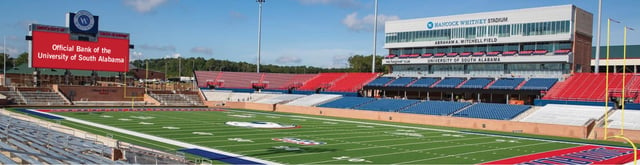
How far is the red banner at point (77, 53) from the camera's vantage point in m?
46.1

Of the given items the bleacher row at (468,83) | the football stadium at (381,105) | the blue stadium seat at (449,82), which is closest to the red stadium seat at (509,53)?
the football stadium at (381,105)

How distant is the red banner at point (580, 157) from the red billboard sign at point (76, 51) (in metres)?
40.0

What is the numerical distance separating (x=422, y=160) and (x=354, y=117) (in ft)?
84.7

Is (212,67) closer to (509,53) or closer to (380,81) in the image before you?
(380,81)

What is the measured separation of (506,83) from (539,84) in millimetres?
2908

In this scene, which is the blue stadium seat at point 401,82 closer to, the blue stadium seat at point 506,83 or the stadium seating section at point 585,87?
the blue stadium seat at point 506,83

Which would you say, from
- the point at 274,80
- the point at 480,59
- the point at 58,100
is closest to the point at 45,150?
the point at 58,100

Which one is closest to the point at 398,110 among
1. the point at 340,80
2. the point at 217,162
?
the point at 340,80

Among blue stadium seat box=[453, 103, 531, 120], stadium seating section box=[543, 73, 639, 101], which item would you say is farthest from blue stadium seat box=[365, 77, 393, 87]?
stadium seating section box=[543, 73, 639, 101]

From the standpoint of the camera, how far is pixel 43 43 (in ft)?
152

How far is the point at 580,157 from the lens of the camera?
2106 centimetres

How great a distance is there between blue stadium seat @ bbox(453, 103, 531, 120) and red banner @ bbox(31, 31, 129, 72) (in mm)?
30726

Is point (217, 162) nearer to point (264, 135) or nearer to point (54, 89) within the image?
point (264, 135)

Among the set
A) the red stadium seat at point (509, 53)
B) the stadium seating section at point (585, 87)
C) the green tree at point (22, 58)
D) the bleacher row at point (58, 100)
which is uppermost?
the green tree at point (22, 58)
